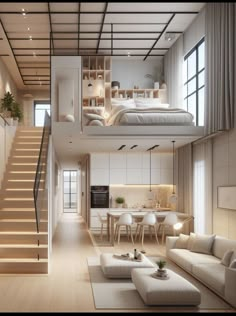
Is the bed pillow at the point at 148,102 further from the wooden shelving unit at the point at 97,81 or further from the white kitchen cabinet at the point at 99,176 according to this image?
the white kitchen cabinet at the point at 99,176

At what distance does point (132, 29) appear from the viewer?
11.0m

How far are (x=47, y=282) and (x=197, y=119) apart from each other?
20.1 ft

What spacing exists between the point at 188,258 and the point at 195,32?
6.05 m

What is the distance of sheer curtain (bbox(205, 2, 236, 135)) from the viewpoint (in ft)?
25.1

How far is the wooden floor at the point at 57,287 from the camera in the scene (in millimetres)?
5070

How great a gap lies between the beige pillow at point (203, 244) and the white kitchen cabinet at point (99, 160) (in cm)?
583

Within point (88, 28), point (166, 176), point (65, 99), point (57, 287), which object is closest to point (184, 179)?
point (166, 176)

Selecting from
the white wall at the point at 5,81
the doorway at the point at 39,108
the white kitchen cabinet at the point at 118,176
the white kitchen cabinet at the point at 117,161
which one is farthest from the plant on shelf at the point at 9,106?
the doorway at the point at 39,108

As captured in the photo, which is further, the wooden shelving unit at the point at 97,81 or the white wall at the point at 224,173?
the wooden shelving unit at the point at 97,81

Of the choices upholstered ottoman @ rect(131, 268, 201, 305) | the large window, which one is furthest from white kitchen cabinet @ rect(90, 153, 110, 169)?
upholstered ottoman @ rect(131, 268, 201, 305)

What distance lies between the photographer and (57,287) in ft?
20.1

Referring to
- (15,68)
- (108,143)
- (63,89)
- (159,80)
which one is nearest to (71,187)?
(15,68)

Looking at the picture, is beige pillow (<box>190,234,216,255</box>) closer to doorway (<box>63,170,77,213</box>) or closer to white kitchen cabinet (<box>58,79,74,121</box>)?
white kitchen cabinet (<box>58,79,74,121</box>)

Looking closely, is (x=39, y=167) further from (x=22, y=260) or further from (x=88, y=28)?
(x=88, y=28)
